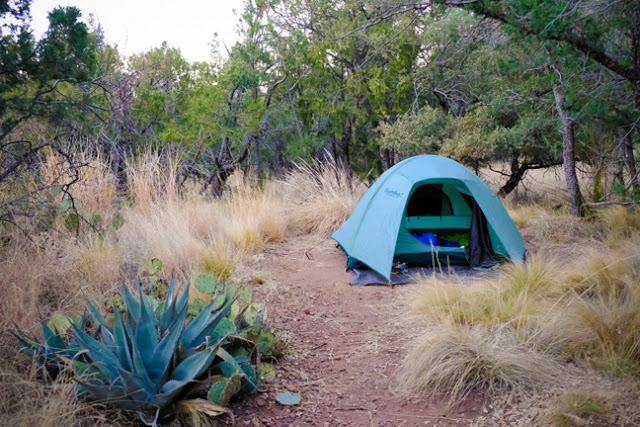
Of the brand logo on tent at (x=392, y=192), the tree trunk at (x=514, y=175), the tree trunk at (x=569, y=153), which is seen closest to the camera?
the brand logo on tent at (x=392, y=192)

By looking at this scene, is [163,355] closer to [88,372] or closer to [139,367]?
[139,367]

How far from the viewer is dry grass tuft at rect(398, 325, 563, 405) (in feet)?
10.3

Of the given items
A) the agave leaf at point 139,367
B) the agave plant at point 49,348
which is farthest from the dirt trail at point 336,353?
the agave plant at point 49,348

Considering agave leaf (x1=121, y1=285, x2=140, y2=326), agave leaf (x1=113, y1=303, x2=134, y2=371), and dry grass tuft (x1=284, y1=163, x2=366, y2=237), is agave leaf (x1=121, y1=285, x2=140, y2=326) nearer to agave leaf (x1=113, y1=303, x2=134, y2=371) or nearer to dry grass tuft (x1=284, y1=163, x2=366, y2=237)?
agave leaf (x1=113, y1=303, x2=134, y2=371)

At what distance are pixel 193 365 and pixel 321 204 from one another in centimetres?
565

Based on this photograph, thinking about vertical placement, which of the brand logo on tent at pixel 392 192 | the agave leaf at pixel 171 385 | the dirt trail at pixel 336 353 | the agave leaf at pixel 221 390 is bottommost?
the dirt trail at pixel 336 353

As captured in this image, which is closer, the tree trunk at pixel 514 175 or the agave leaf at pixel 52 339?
the agave leaf at pixel 52 339

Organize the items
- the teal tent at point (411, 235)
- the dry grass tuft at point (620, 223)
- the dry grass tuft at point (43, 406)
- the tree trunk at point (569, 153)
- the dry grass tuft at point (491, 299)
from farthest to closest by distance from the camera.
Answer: the tree trunk at point (569, 153) → the dry grass tuft at point (620, 223) → the teal tent at point (411, 235) → the dry grass tuft at point (491, 299) → the dry grass tuft at point (43, 406)

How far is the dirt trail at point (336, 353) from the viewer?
301 centimetres

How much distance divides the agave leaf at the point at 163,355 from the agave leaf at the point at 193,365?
0.27ft

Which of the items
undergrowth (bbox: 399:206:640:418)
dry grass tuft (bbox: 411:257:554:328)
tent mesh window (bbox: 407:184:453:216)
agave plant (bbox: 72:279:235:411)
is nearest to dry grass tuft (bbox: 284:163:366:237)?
tent mesh window (bbox: 407:184:453:216)

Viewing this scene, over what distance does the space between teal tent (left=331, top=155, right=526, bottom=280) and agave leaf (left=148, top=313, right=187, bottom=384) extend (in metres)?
3.37

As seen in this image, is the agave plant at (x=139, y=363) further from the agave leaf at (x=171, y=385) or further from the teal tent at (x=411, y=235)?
the teal tent at (x=411, y=235)

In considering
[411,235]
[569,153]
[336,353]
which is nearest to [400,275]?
[411,235]
